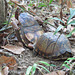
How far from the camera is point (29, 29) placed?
2789 millimetres

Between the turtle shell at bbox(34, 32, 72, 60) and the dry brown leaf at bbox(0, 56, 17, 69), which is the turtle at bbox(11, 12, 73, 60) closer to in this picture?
the turtle shell at bbox(34, 32, 72, 60)

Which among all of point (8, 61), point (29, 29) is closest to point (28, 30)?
point (29, 29)

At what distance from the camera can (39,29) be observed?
2.87m

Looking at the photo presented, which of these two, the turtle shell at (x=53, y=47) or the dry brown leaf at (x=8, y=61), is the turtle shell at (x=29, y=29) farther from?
the dry brown leaf at (x=8, y=61)

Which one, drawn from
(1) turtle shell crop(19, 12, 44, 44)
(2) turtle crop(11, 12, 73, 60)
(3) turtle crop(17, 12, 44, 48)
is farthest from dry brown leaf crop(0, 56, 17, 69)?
(1) turtle shell crop(19, 12, 44, 44)

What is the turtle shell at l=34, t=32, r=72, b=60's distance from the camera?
75.9 inches

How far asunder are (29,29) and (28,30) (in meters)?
0.04

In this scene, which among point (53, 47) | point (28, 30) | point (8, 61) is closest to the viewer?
point (8, 61)

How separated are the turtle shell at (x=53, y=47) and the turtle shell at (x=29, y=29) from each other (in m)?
0.46

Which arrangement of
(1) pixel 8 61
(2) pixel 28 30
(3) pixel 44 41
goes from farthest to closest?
(2) pixel 28 30 → (3) pixel 44 41 → (1) pixel 8 61

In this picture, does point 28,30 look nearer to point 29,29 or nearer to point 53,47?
point 29,29

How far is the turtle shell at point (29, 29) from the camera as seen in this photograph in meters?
2.62

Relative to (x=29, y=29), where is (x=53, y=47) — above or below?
below

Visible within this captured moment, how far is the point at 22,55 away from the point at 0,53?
15.5 inches
